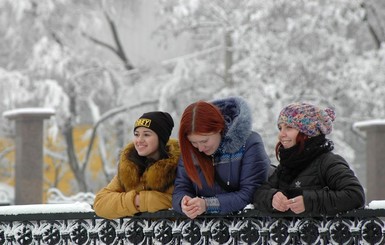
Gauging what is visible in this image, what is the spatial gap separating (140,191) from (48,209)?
2.14 ft

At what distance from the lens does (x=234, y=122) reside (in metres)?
5.21

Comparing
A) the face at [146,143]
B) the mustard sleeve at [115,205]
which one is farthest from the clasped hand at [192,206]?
the face at [146,143]

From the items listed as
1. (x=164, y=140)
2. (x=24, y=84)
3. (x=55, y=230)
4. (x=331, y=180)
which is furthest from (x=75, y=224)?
(x=24, y=84)

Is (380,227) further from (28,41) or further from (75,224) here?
(28,41)

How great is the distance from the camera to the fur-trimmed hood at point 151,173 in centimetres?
540

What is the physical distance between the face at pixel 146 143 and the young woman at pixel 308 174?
0.80m

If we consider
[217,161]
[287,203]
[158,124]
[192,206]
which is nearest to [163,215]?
[192,206]

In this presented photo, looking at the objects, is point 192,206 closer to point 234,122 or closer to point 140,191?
point 140,191

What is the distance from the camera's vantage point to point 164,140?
559 cm

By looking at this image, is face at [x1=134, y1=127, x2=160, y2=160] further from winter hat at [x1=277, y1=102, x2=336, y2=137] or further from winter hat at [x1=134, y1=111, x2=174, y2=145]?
winter hat at [x1=277, y1=102, x2=336, y2=137]

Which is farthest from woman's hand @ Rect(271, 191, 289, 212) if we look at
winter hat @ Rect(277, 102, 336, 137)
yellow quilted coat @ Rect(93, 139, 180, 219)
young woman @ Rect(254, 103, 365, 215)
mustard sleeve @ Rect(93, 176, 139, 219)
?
mustard sleeve @ Rect(93, 176, 139, 219)

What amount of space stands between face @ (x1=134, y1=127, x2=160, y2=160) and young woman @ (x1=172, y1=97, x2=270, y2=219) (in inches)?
12.1

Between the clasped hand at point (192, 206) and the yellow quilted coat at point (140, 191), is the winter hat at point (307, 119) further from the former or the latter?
the yellow quilted coat at point (140, 191)

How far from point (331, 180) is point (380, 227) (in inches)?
17.3
